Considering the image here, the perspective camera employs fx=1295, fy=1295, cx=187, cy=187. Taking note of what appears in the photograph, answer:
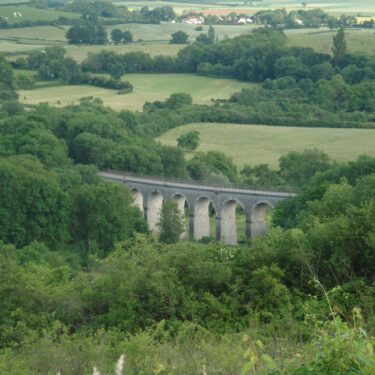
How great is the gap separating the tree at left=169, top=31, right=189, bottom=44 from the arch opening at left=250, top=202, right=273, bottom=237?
275 ft

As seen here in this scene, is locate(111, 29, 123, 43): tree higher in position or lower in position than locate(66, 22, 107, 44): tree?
lower

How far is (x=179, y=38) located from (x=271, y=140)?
58.8m

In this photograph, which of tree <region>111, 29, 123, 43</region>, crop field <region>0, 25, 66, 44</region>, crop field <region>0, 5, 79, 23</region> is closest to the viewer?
crop field <region>0, 25, 66, 44</region>

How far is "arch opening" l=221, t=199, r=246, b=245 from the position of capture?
222ft

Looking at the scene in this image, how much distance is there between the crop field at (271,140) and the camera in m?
87.4

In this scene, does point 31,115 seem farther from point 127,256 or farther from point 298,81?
point 127,256

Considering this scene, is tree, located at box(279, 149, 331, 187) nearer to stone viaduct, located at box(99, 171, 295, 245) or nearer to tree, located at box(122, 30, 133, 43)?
stone viaduct, located at box(99, 171, 295, 245)

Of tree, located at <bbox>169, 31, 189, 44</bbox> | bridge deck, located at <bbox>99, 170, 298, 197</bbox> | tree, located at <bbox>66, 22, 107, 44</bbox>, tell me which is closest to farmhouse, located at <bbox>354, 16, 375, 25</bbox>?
tree, located at <bbox>169, 31, 189, 44</bbox>

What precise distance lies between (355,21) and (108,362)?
145266 mm

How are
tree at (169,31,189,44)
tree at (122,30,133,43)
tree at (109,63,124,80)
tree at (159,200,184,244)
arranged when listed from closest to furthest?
tree at (159,200,184,244) → tree at (109,63,124,80) → tree at (169,31,189,44) → tree at (122,30,133,43)

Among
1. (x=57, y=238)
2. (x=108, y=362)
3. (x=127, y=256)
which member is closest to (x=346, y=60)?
(x=57, y=238)

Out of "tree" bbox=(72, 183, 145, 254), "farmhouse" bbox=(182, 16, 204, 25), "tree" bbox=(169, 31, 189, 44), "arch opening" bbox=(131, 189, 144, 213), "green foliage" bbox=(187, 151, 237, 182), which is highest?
"tree" bbox=(72, 183, 145, 254)

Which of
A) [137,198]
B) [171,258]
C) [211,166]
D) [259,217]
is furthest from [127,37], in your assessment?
[171,258]

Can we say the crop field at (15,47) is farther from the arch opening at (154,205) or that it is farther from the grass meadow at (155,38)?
the arch opening at (154,205)
